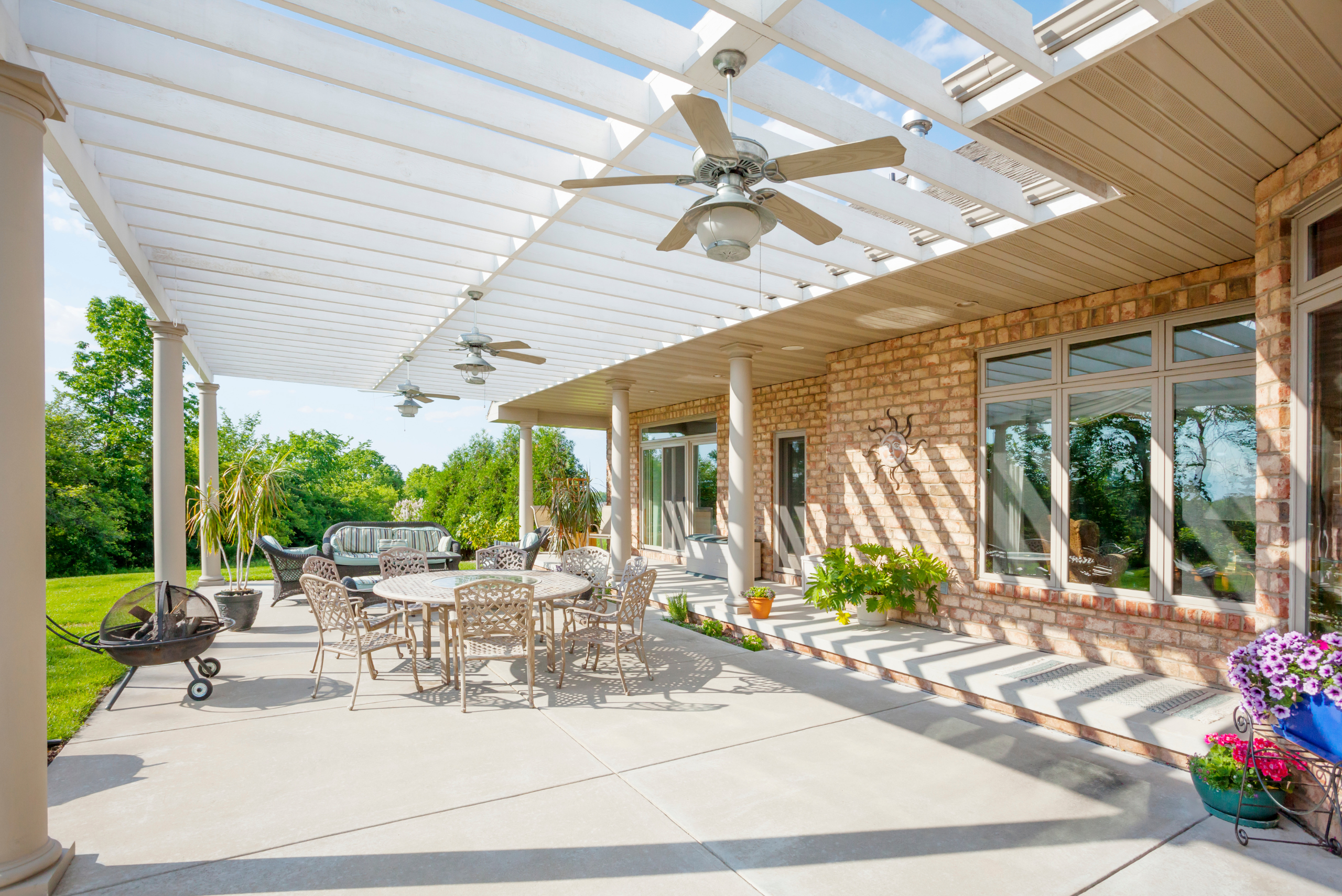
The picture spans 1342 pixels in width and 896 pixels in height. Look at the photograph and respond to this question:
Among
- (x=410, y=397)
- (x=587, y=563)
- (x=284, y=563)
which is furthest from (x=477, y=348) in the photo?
(x=284, y=563)

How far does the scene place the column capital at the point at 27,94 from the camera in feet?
7.50

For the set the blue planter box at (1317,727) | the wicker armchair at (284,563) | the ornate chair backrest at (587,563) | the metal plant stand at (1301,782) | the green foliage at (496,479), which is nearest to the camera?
the blue planter box at (1317,727)

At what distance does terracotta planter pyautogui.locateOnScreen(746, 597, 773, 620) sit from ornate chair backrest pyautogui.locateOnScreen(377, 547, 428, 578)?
3.36 metres

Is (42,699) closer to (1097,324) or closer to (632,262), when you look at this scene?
(632,262)

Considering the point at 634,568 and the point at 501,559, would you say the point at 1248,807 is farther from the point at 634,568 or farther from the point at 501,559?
the point at 501,559

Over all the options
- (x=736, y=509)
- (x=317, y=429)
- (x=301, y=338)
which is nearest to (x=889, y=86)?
(x=736, y=509)

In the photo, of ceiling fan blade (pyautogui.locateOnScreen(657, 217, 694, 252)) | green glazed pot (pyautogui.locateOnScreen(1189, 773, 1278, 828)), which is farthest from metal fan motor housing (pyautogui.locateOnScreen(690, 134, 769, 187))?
green glazed pot (pyautogui.locateOnScreen(1189, 773, 1278, 828))

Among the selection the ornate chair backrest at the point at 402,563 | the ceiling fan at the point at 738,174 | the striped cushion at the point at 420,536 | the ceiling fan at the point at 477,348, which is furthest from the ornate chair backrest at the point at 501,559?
the ceiling fan at the point at 738,174

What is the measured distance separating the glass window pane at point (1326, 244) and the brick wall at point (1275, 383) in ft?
0.39

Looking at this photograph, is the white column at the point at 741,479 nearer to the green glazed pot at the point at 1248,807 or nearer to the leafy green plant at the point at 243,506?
the green glazed pot at the point at 1248,807

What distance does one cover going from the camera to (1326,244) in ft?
9.96

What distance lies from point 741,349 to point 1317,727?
550cm

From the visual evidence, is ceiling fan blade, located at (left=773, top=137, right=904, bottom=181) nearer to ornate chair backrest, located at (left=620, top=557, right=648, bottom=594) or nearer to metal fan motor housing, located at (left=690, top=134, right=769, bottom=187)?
metal fan motor housing, located at (left=690, top=134, right=769, bottom=187)

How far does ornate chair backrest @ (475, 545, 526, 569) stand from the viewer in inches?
294
